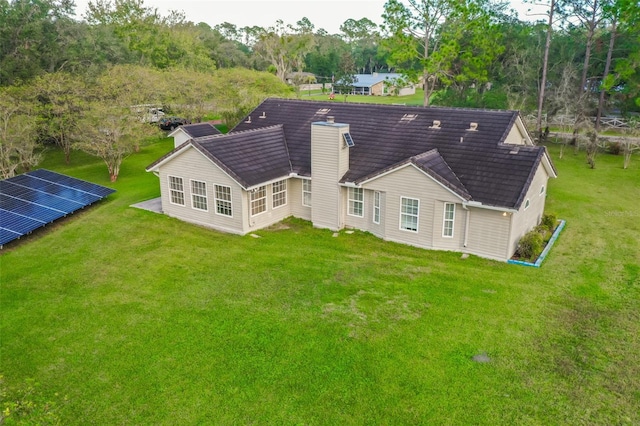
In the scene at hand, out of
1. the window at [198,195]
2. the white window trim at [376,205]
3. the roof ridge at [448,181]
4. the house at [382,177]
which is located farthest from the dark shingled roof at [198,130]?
the roof ridge at [448,181]

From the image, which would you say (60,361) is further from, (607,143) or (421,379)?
(607,143)

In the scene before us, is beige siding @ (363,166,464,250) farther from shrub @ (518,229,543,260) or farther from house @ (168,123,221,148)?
house @ (168,123,221,148)

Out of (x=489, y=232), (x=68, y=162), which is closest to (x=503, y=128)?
(x=489, y=232)

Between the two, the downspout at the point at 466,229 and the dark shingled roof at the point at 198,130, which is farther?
the dark shingled roof at the point at 198,130

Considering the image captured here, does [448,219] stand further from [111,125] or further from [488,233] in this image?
[111,125]

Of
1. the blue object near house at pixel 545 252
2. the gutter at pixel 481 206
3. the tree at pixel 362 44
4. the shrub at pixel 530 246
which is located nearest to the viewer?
the gutter at pixel 481 206

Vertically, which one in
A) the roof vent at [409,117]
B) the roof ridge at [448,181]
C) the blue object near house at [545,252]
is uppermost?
the roof vent at [409,117]

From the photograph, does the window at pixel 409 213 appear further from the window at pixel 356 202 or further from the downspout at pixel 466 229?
the window at pixel 356 202

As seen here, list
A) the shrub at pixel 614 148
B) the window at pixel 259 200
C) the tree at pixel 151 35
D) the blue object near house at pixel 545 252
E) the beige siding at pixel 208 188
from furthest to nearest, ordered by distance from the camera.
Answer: the tree at pixel 151 35
the shrub at pixel 614 148
the window at pixel 259 200
the beige siding at pixel 208 188
the blue object near house at pixel 545 252
